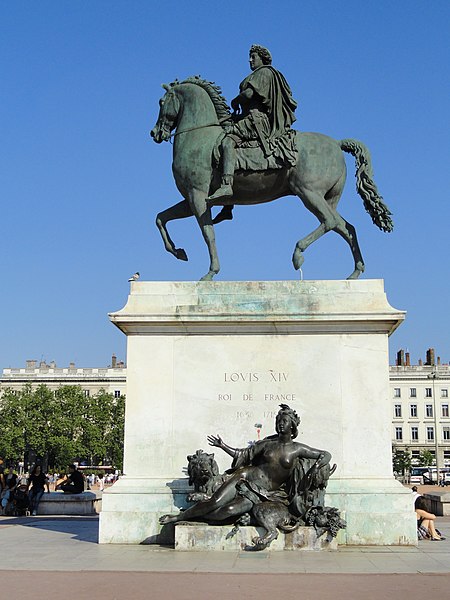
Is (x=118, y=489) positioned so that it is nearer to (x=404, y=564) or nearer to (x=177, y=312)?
(x=177, y=312)

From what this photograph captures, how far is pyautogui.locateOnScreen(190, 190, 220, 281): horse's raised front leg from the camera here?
1450 centimetres

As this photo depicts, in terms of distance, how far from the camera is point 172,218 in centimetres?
1527

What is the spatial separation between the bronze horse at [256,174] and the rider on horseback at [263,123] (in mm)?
297

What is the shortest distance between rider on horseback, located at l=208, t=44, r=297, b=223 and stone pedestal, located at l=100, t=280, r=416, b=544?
2215mm

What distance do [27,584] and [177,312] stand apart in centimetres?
575

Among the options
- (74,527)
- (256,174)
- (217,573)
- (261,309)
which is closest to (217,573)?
(217,573)

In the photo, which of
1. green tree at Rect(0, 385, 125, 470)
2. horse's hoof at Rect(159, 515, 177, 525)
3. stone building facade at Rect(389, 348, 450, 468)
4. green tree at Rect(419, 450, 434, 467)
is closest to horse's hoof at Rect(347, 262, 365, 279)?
horse's hoof at Rect(159, 515, 177, 525)

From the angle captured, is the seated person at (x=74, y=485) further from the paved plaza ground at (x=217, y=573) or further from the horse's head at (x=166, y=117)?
the horse's head at (x=166, y=117)

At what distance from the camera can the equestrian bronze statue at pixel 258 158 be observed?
14289 millimetres

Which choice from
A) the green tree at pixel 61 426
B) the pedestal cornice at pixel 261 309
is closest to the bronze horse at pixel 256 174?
the pedestal cornice at pixel 261 309

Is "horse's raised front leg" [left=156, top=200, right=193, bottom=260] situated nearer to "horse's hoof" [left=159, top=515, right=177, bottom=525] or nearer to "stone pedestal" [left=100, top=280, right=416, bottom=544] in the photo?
"stone pedestal" [left=100, top=280, right=416, bottom=544]

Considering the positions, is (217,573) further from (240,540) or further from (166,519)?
(166,519)

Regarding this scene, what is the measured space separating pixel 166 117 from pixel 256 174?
2162 mm

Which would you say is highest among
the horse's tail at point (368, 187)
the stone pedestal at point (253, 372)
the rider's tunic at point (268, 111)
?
the rider's tunic at point (268, 111)
